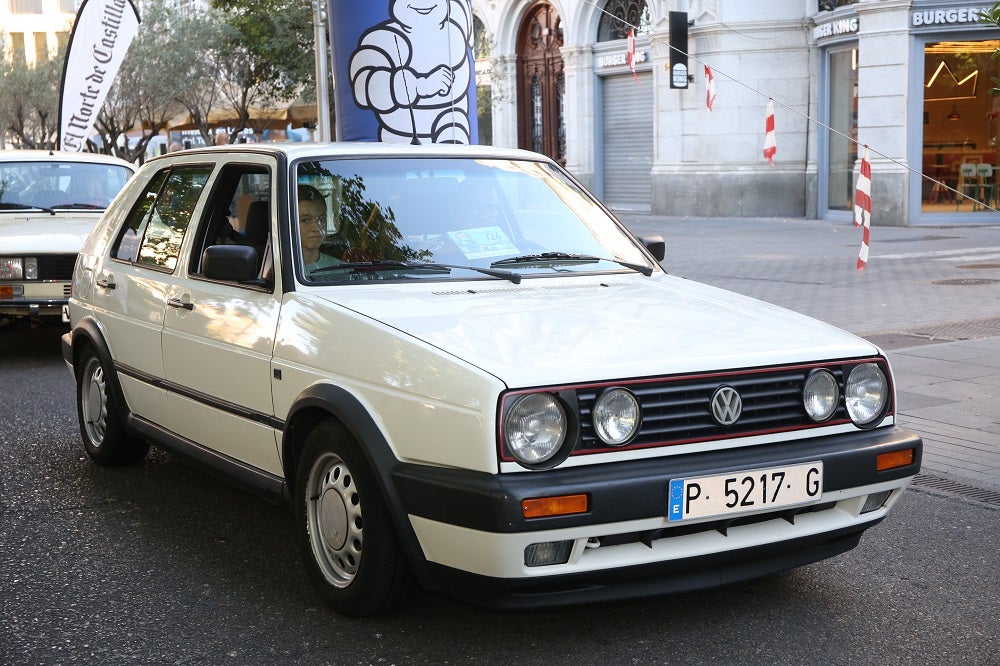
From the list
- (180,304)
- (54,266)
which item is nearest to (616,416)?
(180,304)

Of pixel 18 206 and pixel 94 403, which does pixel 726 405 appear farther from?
pixel 18 206

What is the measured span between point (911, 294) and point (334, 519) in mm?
10051

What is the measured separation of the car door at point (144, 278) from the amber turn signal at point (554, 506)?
2.35 m

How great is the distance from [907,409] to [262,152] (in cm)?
423

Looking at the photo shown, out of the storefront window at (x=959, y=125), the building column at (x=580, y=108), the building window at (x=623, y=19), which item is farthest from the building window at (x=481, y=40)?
the storefront window at (x=959, y=125)

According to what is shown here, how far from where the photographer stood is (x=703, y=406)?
3645 millimetres

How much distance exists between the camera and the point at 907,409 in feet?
24.0

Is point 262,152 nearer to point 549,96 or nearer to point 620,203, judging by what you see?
point 620,203

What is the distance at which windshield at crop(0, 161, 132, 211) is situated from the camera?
35.5 ft

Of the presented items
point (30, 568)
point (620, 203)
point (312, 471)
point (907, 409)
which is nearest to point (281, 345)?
point (312, 471)

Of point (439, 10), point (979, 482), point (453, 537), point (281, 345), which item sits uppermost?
point (439, 10)

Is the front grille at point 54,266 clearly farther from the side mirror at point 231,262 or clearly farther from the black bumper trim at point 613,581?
the black bumper trim at point 613,581

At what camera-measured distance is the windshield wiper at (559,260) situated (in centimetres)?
471

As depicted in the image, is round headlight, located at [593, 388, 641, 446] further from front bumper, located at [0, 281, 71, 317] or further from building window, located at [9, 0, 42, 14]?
building window, located at [9, 0, 42, 14]
